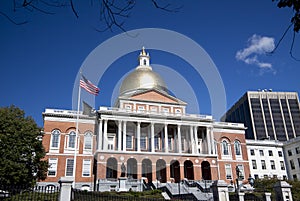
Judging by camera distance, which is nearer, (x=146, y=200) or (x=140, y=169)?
(x=146, y=200)

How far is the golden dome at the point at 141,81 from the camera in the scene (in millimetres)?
57500

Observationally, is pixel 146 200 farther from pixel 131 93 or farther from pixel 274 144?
pixel 274 144

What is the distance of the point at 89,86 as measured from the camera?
36.5 m

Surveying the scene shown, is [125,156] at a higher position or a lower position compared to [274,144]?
lower

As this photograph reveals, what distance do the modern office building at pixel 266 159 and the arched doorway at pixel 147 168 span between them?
1066 inches

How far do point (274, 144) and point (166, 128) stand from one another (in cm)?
3194

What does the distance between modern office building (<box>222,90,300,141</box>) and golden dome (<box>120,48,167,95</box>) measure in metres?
79.2

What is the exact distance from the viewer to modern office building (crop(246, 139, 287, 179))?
210 ft

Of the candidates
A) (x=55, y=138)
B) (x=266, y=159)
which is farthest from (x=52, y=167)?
(x=266, y=159)

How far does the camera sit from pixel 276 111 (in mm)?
133625

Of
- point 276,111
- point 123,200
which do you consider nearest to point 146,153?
point 123,200

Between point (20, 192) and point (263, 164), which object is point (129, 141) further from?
point (20, 192)

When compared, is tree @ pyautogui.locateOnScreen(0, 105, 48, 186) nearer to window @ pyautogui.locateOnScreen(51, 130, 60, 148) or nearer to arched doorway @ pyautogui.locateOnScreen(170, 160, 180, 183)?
window @ pyautogui.locateOnScreen(51, 130, 60, 148)

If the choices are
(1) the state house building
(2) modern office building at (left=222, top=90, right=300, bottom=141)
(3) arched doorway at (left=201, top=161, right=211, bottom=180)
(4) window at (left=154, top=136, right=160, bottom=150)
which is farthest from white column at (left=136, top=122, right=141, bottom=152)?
(2) modern office building at (left=222, top=90, right=300, bottom=141)
